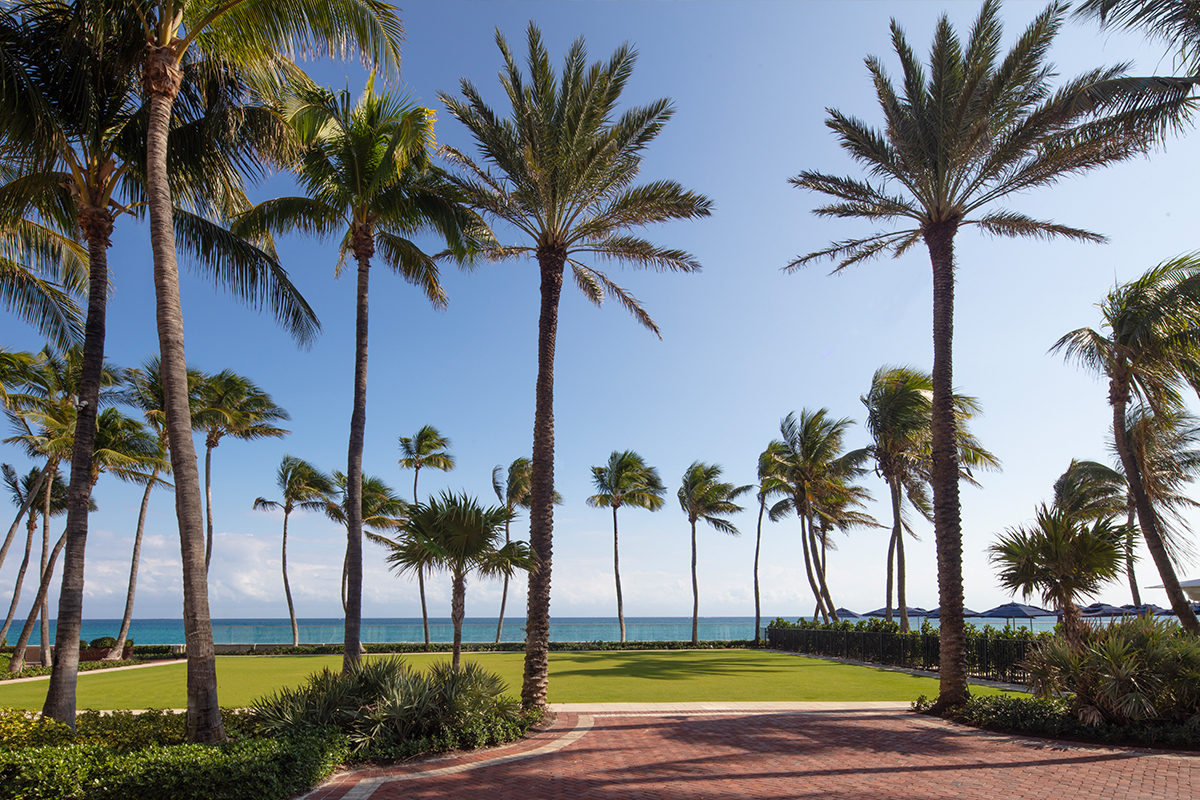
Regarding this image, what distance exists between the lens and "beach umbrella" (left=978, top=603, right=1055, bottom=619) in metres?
33.0

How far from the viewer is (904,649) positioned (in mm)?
21656

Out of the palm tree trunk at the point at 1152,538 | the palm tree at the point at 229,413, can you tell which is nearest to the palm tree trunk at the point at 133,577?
the palm tree at the point at 229,413

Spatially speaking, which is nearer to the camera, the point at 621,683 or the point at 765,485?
the point at 621,683

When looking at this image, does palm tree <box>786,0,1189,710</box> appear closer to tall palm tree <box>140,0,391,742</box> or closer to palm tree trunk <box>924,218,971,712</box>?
palm tree trunk <box>924,218,971,712</box>

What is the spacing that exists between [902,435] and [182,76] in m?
24.0

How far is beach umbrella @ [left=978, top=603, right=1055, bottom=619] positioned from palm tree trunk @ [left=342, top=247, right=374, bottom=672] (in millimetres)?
33471

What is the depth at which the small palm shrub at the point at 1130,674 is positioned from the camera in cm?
939

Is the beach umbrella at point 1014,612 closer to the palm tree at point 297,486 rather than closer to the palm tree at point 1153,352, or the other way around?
the palm tree at point 1153,352

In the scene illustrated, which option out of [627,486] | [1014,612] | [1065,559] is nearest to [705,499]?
[627,486]

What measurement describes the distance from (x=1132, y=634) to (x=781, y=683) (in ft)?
29.7

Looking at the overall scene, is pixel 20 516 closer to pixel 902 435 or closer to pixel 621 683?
pixel 621 683

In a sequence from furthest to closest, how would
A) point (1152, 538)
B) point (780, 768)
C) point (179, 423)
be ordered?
point (1152, 538) → point (780, 768) → point (179, 423)

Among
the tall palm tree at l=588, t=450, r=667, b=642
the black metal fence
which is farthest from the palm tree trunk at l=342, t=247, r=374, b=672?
the tall palm tree at l=588, t=450, r=667, b=642

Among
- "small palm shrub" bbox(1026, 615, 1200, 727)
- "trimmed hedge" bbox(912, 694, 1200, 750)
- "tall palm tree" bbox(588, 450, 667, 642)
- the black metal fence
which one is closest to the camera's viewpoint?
"trimmed hedge" bbox(912, 694, 1200, 750)
